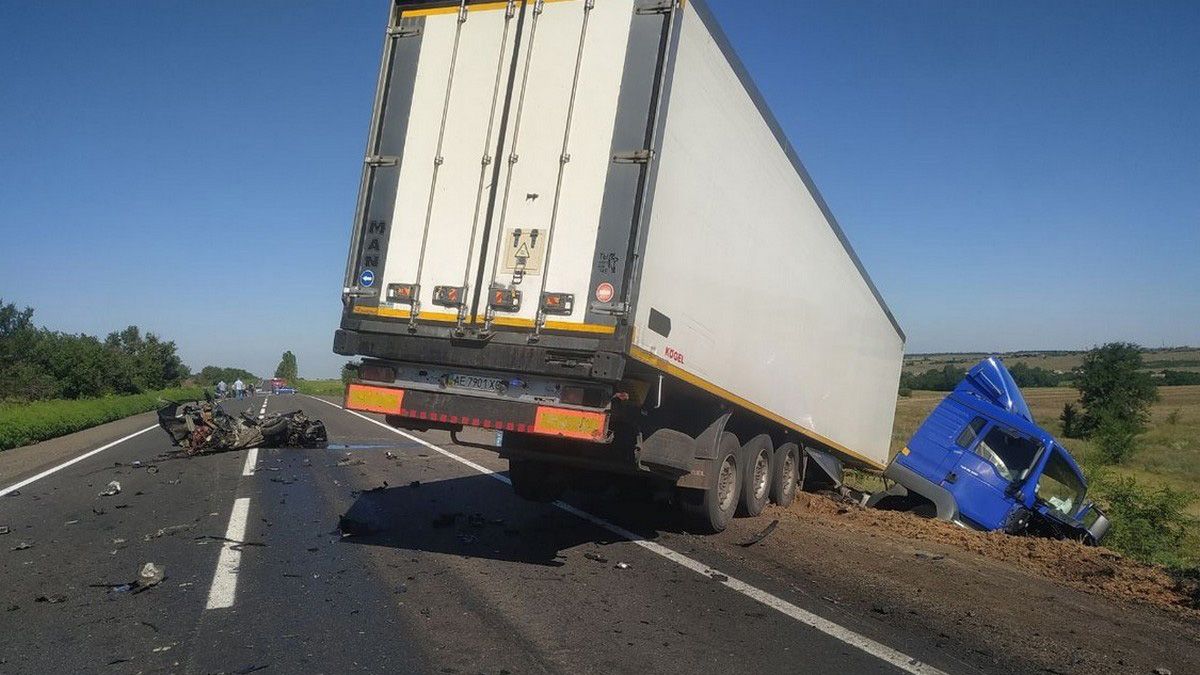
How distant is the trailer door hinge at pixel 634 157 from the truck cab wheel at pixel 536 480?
13.0ft

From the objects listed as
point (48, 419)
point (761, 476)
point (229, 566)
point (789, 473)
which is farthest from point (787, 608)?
point (48, 419)

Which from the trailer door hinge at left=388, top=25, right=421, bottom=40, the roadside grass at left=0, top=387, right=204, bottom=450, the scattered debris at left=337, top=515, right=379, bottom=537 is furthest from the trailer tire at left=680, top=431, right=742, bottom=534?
the roadside grass at left=0, top=387, right=204, bottom=450

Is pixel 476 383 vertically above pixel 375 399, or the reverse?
pixel 476 383

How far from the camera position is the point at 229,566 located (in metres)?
6.10

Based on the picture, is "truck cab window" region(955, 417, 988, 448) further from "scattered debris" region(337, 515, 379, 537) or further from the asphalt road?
"scattered debris" region(337, 515, 379, 537)

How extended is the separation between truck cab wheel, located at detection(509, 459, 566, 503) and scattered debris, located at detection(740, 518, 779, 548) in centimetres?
207

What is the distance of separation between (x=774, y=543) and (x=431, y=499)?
4299 mm

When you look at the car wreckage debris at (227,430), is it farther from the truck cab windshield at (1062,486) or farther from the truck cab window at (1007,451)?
the truck cab windshield at (1062,486)

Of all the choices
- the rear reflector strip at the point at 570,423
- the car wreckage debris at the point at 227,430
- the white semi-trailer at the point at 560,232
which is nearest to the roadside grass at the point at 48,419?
the car wreckage debris at the point at 227,430

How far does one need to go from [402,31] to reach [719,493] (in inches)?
205

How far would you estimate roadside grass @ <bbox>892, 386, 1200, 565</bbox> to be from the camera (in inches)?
933

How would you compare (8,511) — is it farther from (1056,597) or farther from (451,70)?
(1056,597)

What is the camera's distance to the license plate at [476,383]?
606 cm

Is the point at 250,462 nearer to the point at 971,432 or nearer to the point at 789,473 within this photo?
the point at 789,473
